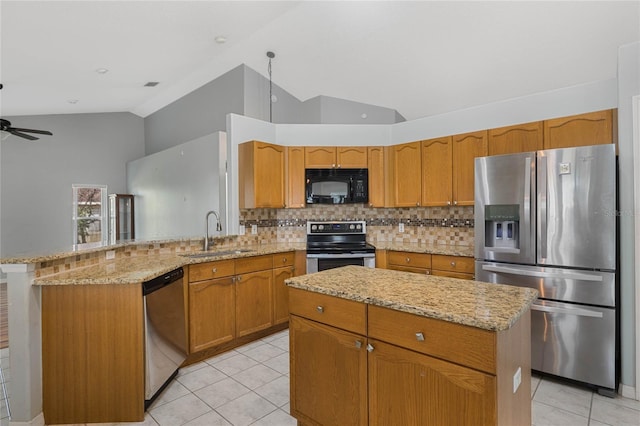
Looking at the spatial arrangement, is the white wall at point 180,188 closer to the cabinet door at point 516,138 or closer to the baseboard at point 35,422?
the baseboard at point 35,422

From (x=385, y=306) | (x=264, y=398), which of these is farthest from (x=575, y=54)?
(x=264, y=398)

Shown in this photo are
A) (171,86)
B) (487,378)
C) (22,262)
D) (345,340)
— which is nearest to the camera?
(487,378)

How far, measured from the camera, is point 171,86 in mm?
5621

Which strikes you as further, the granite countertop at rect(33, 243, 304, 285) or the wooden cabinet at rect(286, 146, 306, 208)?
the wooden cabinet at rect(286, 146, 306, 208)

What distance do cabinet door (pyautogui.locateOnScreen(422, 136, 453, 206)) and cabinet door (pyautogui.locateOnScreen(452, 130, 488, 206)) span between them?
0.21ft

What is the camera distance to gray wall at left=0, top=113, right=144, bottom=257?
5.96 m

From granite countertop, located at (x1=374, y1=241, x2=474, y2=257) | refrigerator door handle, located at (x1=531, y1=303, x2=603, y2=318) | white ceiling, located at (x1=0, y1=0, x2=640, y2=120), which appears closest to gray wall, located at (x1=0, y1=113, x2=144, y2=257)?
white ceiling, located at (x1=0, y1=0, x2=640, y2=120)

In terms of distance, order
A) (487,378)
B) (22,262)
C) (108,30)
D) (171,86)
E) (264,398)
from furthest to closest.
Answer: (171,86) < (108,30) < (264,398) < (22,262) < (487,378)

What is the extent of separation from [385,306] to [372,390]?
16.3 inches

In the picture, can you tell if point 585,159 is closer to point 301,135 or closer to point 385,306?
point 385,306

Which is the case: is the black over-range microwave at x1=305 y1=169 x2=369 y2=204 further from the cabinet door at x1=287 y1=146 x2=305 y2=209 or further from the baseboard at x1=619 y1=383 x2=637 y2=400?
the baseboard at x1=619 y1=383 x2=637 y2=400

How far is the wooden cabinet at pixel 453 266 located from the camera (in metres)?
3.18

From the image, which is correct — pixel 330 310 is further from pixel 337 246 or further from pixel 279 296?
pixel 337 246

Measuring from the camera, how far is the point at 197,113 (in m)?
5.71
